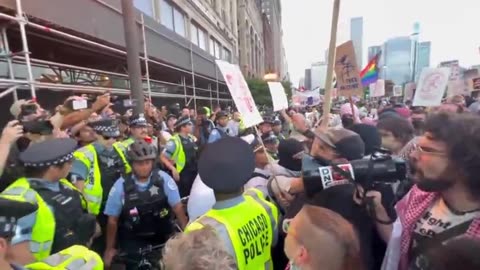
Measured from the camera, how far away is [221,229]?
69.1 inches

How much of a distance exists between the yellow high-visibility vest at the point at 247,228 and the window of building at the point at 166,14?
15.3 meters

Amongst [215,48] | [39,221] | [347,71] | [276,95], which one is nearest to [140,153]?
[39,221]

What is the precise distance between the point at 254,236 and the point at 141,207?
1350 mm

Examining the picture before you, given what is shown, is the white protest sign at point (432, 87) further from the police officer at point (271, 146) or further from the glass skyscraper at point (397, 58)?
the glass skyscraper at point (397, 58)

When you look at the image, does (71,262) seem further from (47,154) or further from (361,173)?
(361,173)

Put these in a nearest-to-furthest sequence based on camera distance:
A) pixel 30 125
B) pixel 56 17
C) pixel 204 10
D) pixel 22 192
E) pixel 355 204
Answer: pixel 355 204
pixel 22 192
pixel 30 125
pixel 56 17
pixel 204 10

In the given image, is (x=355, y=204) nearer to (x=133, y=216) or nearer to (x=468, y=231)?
(x=468, y=231)

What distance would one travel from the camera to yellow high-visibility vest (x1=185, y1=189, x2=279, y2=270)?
5.77 ft

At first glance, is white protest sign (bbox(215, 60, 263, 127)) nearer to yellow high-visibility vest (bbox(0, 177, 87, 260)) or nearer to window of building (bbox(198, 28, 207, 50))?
yellow high-visibility vest (bbox(0, 177, 87, 260))

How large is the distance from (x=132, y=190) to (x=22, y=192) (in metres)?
0.97

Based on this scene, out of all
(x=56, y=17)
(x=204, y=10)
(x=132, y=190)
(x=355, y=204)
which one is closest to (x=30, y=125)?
(x=132, y=190)

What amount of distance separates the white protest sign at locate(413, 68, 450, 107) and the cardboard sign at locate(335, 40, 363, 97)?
168cm

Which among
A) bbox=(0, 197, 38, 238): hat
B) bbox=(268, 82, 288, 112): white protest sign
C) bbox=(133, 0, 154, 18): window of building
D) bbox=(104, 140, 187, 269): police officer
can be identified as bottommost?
bbox=(104, 140, 187, 269): police officer

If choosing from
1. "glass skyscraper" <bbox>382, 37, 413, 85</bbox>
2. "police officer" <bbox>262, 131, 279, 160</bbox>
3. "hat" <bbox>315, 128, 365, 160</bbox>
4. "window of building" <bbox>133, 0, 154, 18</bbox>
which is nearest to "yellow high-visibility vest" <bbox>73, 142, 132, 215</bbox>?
"police officer" <bbox>262, 131, 279, 160</bbox>
